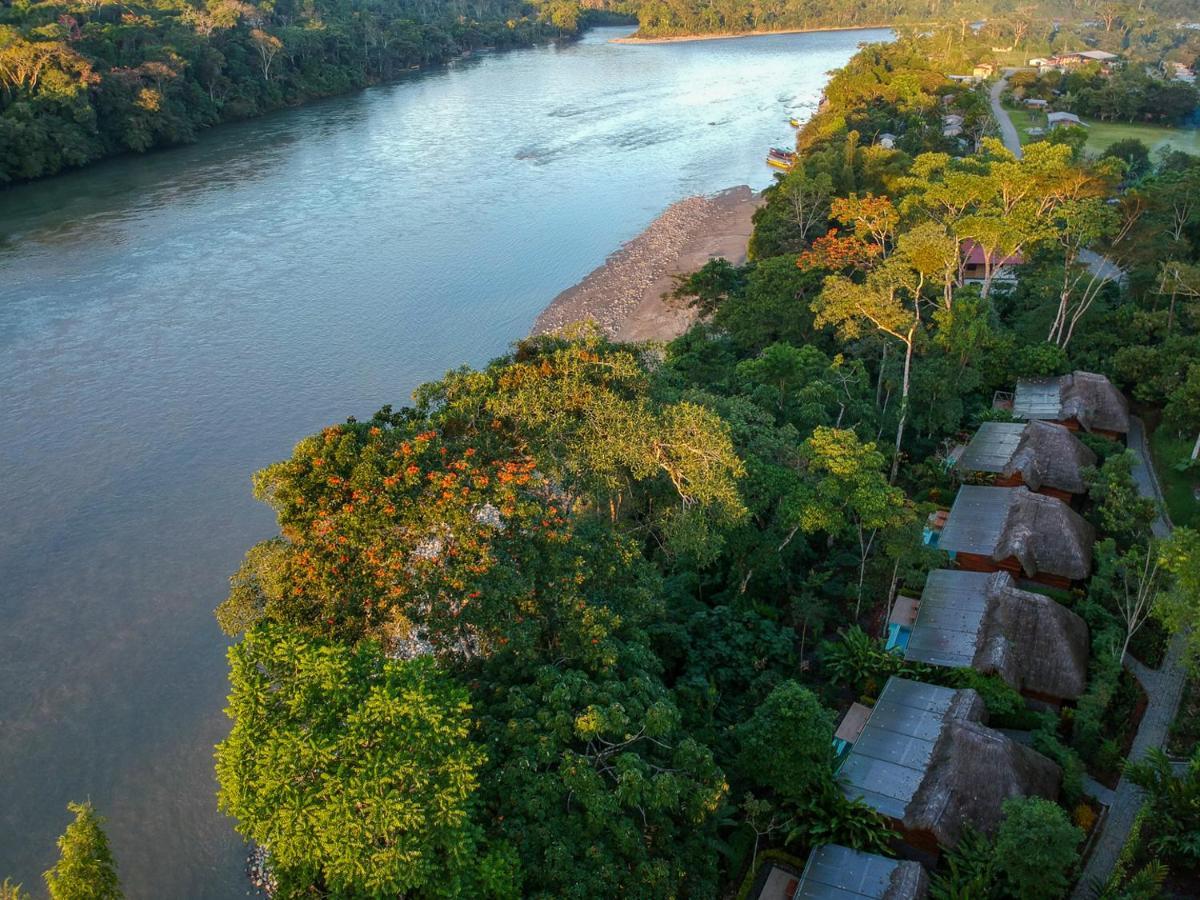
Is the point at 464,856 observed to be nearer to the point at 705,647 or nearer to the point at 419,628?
the point at 419,628

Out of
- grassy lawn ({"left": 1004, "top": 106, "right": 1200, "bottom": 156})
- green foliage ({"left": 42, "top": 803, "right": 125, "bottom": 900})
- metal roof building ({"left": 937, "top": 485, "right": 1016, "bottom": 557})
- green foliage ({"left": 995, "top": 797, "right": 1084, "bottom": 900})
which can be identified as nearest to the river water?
green foliage ({"left": 42, "top": 803, "right": 125, "bottom": 900})

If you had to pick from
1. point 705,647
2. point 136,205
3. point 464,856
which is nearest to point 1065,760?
point 705,647

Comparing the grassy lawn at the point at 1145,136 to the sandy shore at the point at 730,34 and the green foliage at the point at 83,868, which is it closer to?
the green foliage at the point at 83,868

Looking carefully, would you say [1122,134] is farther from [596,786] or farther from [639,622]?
[596,786]

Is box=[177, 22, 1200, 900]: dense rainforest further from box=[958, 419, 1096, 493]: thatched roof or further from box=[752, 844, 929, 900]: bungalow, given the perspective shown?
box=[958, 419, 1096, 493]: thatched roof

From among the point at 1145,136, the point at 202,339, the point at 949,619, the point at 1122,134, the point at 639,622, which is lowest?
the point at 949,619

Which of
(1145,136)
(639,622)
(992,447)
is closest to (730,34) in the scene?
(1145,136)
